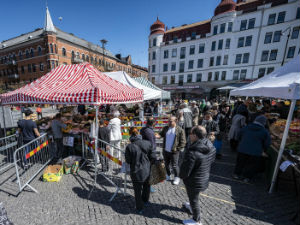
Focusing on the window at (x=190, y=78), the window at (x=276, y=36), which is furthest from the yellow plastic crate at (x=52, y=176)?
the window at (x=276, y=36)

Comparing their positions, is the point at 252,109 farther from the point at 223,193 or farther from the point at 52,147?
the point at 52,147

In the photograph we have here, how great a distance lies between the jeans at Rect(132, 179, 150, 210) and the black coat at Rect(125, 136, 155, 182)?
0.55ft

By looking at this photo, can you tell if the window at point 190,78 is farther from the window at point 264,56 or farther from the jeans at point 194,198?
the jeans at point 194,198

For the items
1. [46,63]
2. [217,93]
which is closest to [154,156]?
[217,93]

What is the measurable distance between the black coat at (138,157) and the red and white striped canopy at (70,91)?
1778 mm

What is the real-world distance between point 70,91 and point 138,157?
117 inches

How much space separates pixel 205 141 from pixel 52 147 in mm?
5656

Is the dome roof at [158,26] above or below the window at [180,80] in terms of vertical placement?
above

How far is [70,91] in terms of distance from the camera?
3877mm

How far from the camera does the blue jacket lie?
340 centimetres

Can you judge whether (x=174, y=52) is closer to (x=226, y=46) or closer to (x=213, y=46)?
(x=213, y=46)

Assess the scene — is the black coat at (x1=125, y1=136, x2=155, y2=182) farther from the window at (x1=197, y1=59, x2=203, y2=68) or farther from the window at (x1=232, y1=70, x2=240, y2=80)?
the window at (x1=197, y1=59, x2=203, y2=68)

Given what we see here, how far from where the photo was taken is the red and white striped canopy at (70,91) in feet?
12.0

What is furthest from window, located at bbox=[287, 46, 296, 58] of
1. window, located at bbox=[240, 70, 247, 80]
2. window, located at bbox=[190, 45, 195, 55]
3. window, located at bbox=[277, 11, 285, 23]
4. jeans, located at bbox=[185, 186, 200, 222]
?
jeans, located at bbox=[185, 186, 200, 222]
